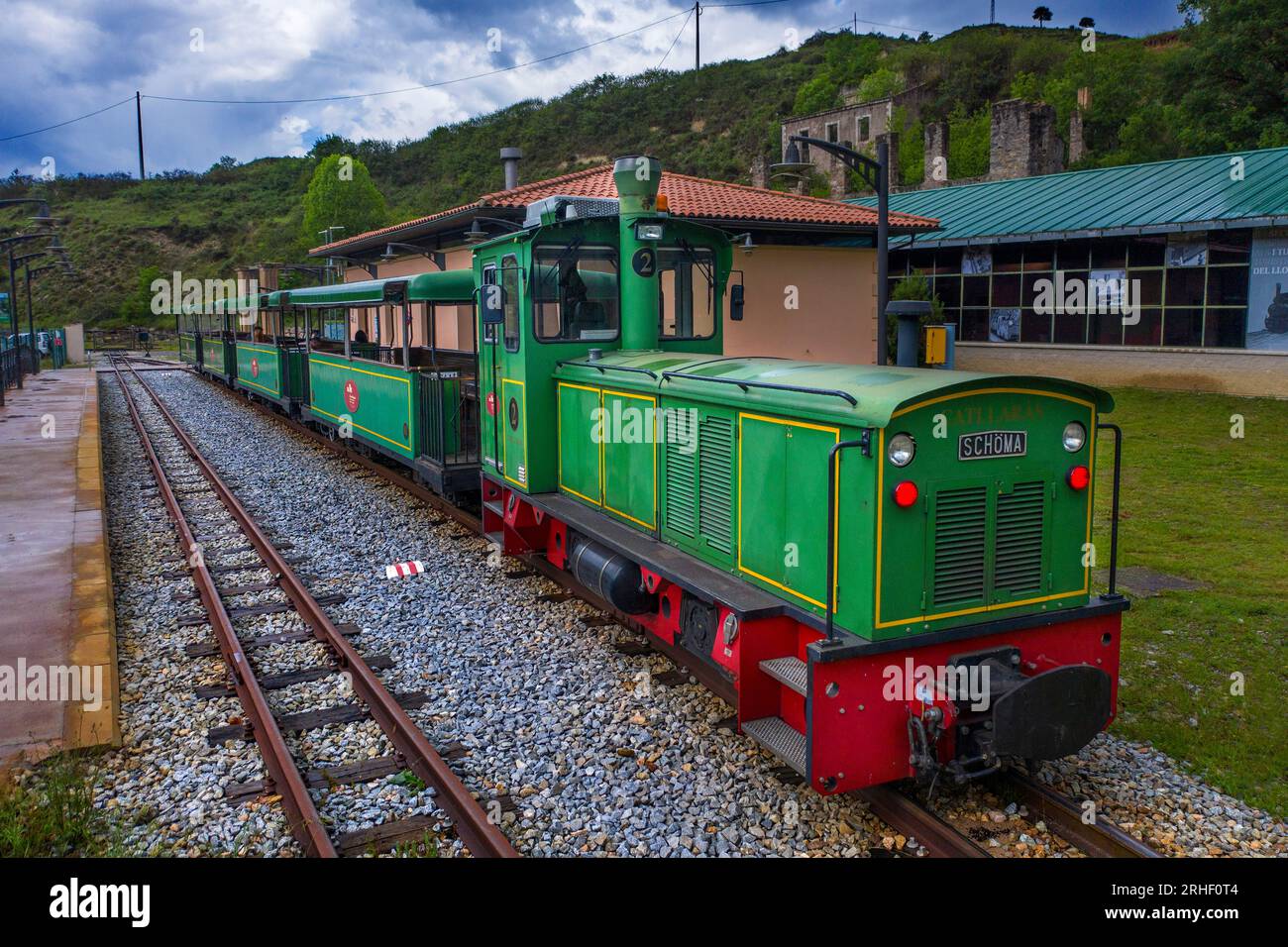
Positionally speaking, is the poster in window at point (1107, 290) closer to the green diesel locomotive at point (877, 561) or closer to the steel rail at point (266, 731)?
the green diesel locomotive at point (877, 561)

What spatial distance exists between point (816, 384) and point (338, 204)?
49.6 meters

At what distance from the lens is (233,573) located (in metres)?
9.55

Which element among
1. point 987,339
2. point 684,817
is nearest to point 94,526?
point 684,817

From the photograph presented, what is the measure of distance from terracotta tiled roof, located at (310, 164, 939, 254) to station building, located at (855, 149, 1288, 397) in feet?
8.09

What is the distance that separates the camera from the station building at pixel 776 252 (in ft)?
67.3

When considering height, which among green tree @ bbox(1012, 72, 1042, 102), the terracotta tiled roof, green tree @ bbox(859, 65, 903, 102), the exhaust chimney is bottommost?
the terracotta tiled roof

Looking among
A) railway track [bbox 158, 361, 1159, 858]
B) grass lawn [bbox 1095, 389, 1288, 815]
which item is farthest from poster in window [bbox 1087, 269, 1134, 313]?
railway track [bbox 158, 361, 1159, 858]

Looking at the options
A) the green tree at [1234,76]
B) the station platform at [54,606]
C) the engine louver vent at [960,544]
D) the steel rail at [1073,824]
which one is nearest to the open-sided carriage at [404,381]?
the station platform at [54,606]

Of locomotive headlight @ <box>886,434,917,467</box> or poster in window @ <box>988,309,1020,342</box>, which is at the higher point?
poster in window @ <box>988,309,1020,342</box>

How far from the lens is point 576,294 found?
8211 millimetres

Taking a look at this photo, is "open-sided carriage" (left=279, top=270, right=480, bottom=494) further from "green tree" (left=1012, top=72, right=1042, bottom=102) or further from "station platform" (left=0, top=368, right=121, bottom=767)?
"green tree" (left=1012, top=72, right=1042, bottom=102)

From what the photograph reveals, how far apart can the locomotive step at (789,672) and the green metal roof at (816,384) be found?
126cm

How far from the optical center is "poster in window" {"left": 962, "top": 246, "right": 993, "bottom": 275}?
2614cm

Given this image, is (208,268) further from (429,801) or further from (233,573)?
(429,801)
